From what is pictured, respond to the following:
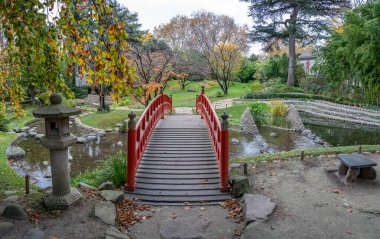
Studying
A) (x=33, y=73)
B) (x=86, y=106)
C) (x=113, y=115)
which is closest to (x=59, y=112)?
(x=33, y=73)

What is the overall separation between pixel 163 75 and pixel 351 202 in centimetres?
1664

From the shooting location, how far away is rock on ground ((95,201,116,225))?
492cm

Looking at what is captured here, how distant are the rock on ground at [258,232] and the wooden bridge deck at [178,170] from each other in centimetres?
153

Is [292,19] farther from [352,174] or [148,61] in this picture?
[352,174]

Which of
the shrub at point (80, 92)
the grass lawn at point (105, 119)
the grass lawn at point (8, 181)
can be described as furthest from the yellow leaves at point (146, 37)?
the shrub at point (80, 92)

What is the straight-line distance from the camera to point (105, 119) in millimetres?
19531

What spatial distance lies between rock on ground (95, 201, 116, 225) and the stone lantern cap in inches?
63.3

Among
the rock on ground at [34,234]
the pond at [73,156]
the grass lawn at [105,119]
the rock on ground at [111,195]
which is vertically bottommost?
the pond at [73,156]

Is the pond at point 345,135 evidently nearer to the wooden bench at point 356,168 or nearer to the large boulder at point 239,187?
the wooden bench at point 356,168

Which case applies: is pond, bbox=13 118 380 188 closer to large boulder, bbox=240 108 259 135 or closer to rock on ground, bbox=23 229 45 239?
large boulder, bbox=240 108 259 135

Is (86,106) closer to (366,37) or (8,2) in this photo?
(366,37)

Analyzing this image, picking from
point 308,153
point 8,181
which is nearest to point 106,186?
point 8,181

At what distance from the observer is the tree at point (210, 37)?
89.4ft

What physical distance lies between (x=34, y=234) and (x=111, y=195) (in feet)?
6.01
